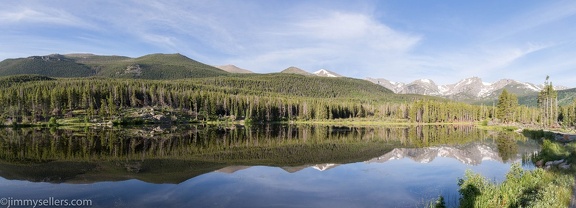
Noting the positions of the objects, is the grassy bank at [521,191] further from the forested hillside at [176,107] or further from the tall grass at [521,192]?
the forested hillside at [176,107]

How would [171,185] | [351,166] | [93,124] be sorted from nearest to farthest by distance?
[171,185] < [351,166] < [93,124]

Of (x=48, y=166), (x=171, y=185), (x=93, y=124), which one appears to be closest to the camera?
(x=171, y=185)

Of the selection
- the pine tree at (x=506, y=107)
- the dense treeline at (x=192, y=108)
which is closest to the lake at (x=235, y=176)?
the pine tree at (x=506, y=107)

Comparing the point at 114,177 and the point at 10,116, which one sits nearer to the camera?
the point at 114,177

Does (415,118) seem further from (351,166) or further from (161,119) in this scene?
(351,166)

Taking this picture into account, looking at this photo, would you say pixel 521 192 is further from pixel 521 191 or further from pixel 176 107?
pixel 176 107

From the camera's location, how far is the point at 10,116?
126m

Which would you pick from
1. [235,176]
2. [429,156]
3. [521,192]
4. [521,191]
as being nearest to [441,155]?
[429,156]

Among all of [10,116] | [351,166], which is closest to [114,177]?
[351,166]

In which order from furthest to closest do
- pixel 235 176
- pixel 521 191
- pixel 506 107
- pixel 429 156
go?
pixel 506 107, pixel 429 156, pixel 235 176, pixel 521 191

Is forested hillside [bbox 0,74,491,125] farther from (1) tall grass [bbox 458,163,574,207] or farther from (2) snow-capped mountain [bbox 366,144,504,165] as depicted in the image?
(1) tall grass [bbox 458,163,574,207]

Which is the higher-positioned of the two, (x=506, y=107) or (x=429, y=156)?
(x=506, y=107)

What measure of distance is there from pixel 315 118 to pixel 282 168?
149513mm

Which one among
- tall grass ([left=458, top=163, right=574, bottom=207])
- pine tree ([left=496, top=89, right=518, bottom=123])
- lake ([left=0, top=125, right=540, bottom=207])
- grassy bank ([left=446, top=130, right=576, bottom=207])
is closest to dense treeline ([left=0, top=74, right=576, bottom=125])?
pine tree ([left=496, top=89, right=518, bottom=123])
